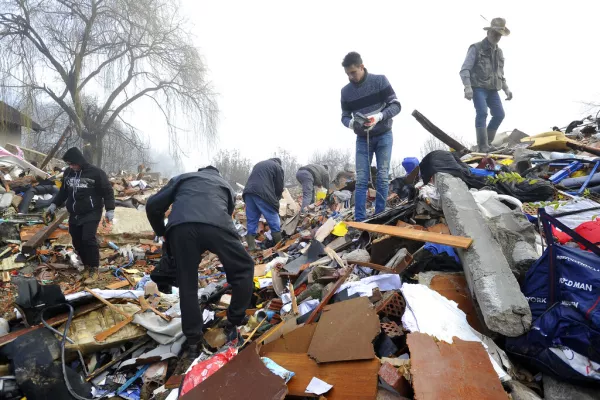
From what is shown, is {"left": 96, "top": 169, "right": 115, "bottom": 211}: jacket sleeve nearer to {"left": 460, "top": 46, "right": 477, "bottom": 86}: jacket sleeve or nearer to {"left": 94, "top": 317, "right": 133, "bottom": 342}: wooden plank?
{"left": 94, "top": 317, "right": 133, "bottom": 342}: wooden plank

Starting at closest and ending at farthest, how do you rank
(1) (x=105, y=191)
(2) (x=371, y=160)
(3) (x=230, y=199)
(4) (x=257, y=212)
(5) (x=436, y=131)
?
(3) (x=230, y=199), (2) (x=371, y=160), (1) (x=105, y=191), (4) (x=257, y=212), (5) (x=436, y=131)

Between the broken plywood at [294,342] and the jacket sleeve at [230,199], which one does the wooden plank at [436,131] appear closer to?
the jacket sleeve at [230,199]

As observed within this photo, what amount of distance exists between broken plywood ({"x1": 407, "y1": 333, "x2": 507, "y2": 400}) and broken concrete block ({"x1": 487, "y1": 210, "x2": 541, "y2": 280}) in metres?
0.87

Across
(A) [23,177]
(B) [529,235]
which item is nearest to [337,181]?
(B) [529,235]

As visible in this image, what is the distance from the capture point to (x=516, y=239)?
Result: 2.61 m

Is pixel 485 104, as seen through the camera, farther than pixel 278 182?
Yes

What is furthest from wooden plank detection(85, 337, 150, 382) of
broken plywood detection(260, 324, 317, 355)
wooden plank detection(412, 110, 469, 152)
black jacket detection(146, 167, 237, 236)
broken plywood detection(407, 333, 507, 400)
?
wooden plank detection(412, 110, 469, 152)

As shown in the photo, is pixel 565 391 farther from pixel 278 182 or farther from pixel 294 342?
pixel 278 182

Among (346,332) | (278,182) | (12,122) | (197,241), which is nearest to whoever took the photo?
(346,332)

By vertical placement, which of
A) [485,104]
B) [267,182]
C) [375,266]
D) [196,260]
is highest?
[485,104]

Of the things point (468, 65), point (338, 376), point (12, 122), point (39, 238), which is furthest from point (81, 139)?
point (338, 376)

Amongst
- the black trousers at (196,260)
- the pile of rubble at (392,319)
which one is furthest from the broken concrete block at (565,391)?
the black trousers at (196,260)

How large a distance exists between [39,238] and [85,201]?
1.85 meters

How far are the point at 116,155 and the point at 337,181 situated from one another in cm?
1168
